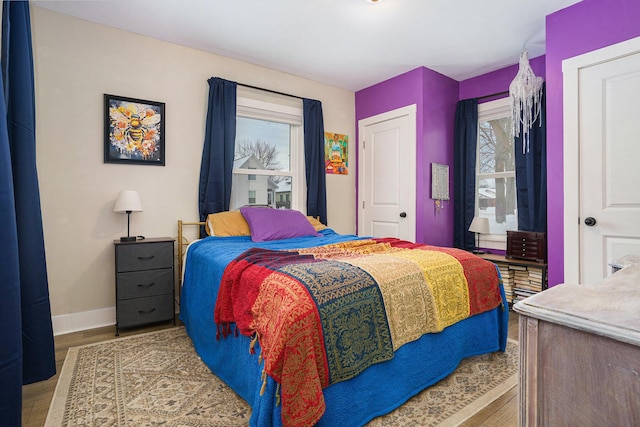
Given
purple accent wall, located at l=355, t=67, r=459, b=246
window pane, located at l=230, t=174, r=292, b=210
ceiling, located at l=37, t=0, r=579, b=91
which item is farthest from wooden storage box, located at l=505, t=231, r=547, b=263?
window pane, located at l=230, t=174, r=292, b=210

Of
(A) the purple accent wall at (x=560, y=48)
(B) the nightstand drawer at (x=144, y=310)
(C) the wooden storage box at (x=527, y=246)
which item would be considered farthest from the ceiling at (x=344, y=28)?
(B) the nightstand drawer at (x=144, y=310)

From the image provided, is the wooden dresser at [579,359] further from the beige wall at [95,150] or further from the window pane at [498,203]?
the window pane at [498,203]

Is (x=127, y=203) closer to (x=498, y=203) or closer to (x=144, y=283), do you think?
(x=144, y=283)

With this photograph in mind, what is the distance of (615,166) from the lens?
250 cm

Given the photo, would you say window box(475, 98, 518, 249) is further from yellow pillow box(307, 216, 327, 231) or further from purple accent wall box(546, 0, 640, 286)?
yellow pillow box(307, 216, 327, 231)

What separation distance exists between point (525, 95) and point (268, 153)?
2.78m

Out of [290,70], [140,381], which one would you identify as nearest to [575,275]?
[140,381]

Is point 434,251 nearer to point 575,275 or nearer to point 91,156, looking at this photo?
point 575,275

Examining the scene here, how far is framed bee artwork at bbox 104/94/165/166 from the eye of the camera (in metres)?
2.96

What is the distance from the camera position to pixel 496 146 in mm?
4012

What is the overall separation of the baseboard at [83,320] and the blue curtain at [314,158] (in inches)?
90.4

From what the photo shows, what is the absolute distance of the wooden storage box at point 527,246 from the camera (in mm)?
3268

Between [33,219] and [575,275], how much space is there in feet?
12.5

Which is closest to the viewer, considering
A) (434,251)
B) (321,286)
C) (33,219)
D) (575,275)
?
(321,286)
